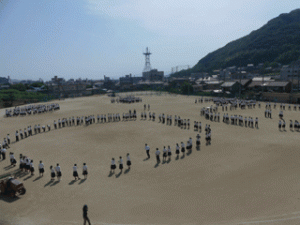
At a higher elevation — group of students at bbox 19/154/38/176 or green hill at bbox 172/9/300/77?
green hill at bbox 172/9/300/77

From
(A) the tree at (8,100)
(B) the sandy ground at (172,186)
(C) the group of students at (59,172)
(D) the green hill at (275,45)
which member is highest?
(D) the green hill at (275,45)

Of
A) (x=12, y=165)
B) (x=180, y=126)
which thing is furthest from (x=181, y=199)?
(x=180, y=126)

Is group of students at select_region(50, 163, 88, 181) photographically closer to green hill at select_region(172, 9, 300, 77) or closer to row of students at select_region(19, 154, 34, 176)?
row of students at select_region(19, 154, 34, 176)

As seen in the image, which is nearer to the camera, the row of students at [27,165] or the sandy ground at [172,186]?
the sandy ground at [172,186]

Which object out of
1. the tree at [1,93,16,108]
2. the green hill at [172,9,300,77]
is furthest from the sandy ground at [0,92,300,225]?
the green hill at [172,9,300,77]

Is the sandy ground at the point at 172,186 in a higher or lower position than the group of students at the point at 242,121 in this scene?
lower

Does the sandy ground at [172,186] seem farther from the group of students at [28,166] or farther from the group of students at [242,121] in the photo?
the group of students at [242,121]

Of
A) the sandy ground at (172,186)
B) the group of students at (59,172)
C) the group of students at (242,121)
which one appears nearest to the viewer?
the sandy ground at (172,186)

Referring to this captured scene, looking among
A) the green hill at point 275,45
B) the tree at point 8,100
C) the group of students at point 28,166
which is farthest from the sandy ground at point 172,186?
the green hill at point 275,45

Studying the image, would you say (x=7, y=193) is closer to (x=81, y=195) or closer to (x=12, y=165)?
(x=81, y=195)

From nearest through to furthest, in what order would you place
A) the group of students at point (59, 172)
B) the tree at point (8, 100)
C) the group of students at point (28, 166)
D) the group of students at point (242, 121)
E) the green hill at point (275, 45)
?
the group of students at point (59, 172)
the group of students at point (28, 166)
the group of students at point (242, 121)
the tree at point (8, 100)
the green hill at point (275, 45)
